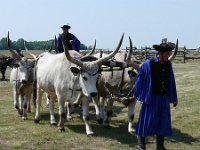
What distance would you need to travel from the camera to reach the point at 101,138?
9.52m

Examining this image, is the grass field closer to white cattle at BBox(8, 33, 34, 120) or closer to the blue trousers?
white cattle at BBox(8, 33, 34, 120)

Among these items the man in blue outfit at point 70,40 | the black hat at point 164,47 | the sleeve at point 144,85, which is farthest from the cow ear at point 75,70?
the man in blue outfit at point 70,40

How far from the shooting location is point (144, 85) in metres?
7.83

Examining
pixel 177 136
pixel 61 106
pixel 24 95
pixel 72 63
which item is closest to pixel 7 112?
pixel 24 95

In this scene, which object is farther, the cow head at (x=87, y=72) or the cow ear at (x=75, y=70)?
the cow ear at (x=75, y=70)

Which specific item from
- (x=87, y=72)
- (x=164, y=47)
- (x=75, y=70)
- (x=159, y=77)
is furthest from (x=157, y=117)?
(x=75, y=70)

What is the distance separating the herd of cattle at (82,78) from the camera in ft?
30.3

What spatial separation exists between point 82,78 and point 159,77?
6.85ft

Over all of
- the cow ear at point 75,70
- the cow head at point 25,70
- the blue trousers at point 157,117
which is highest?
the cow ear at point 75,70

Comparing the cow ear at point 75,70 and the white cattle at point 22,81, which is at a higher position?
the cow ear at point 75,70

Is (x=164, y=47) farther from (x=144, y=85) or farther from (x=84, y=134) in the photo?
(x=84, y=134)

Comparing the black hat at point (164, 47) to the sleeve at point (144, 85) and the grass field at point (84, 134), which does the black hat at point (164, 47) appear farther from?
the grass field at point (84, 134)

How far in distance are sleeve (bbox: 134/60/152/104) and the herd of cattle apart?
1.29 meters

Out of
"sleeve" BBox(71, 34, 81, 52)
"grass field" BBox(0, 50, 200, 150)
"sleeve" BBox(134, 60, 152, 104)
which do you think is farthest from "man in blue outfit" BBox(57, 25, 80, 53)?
"sleeve" BBox(134, 60, 152, 104)
